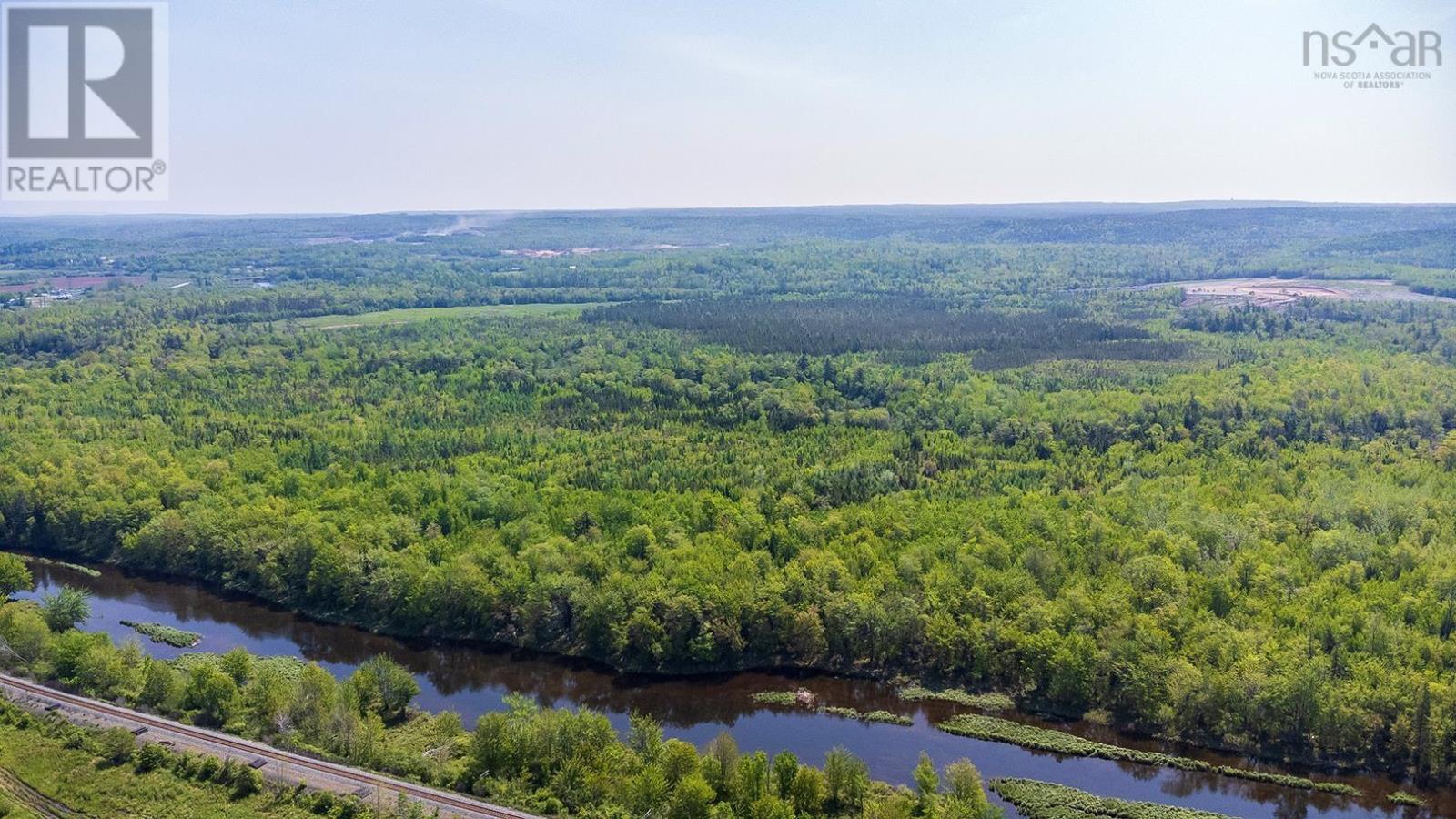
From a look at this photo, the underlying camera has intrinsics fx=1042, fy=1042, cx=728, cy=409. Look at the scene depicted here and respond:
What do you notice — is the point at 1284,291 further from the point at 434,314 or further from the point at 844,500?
the point at 434,314

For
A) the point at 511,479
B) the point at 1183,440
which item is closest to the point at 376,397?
the point at 511,479

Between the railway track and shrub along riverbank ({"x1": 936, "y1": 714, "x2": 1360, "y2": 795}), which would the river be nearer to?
shrub along riverbank ({"x1": 936, "y1": 714, "x2": 1360, "y2": 795})

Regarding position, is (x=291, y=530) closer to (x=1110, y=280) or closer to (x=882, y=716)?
(x=882, y=716)

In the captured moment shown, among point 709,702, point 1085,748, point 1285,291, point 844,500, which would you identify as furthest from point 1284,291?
point 709,702

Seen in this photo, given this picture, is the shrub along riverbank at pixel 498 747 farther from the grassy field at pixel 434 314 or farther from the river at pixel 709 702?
the grassy field at pixel 434 314

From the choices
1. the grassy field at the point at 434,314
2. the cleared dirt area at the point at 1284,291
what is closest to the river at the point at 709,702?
the grassy field at the point at 434,314

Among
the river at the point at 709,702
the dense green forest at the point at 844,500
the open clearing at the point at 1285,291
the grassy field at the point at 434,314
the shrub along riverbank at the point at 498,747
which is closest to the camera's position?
the shrub along riverbank at the point at 498,747
